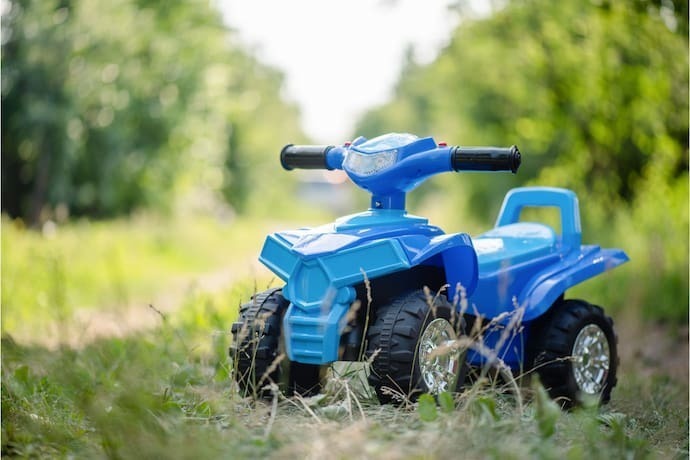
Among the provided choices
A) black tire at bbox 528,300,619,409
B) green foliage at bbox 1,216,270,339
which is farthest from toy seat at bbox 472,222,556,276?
green foliage at bbox 1,216,270,339

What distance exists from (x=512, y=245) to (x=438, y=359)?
4.16 feet

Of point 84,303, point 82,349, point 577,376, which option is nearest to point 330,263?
point 577,376

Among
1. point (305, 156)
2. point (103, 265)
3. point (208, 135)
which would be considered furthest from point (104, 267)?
point (208, 135)

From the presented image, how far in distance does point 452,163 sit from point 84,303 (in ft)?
21.7

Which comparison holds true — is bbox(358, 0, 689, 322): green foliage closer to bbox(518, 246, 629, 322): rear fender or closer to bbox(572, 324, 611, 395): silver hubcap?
bbox(518, 246, 629, 322): rear fender

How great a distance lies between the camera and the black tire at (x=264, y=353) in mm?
3637

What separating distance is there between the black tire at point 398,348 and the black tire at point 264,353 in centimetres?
44

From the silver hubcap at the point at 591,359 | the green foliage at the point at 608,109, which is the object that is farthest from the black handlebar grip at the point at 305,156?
the green foliage at the point at 608,109

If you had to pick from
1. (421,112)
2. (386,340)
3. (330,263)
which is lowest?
(386,340)

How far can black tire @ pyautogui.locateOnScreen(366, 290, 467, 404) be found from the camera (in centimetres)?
338

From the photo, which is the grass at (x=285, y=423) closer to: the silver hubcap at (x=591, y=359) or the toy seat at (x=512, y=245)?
the silver hubcap at (x=591, y=359)

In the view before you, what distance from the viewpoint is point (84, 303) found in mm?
9336

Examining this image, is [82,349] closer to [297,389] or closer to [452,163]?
[297,389]

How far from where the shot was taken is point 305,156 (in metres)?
4.30
